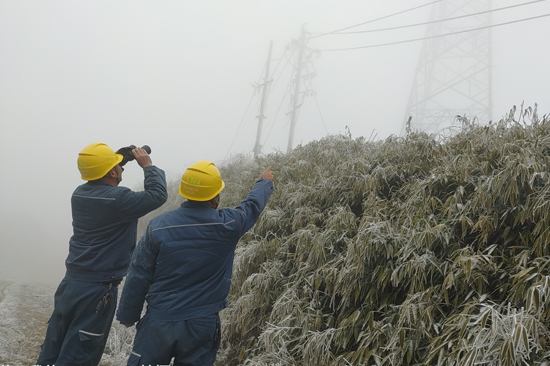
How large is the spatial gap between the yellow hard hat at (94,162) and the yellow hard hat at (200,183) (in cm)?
90

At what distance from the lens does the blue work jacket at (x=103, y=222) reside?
2.61 m

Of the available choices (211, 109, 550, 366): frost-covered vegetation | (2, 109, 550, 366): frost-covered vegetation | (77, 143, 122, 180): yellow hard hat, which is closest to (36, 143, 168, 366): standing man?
(77, 143, 122, 180): yellow hard hat

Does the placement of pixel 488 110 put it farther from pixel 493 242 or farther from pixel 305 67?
pixel 493 242

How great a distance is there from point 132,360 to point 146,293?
1.28 ft

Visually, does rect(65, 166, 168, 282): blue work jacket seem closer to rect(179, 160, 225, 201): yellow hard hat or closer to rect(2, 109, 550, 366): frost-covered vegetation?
rect(179, 160, 225, 201): yellow hard hat

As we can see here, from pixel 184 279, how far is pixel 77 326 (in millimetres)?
1069

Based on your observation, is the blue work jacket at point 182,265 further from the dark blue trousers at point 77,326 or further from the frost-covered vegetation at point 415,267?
the frost-covered vegetation at point 415,267

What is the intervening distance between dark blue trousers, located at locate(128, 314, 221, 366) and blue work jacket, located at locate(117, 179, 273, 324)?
5cm

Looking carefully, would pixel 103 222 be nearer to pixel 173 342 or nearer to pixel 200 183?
pixel 200 183

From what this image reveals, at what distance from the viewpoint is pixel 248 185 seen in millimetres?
6715

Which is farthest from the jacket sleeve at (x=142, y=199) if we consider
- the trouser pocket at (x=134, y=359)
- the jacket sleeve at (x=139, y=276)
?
the trouser pocket at (x=134, y=359)

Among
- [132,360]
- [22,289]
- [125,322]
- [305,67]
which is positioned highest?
[305,67]

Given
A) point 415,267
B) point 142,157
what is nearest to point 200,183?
point 142,157

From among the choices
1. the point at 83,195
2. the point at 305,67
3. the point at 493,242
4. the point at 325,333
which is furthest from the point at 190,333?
the point at 305,67
